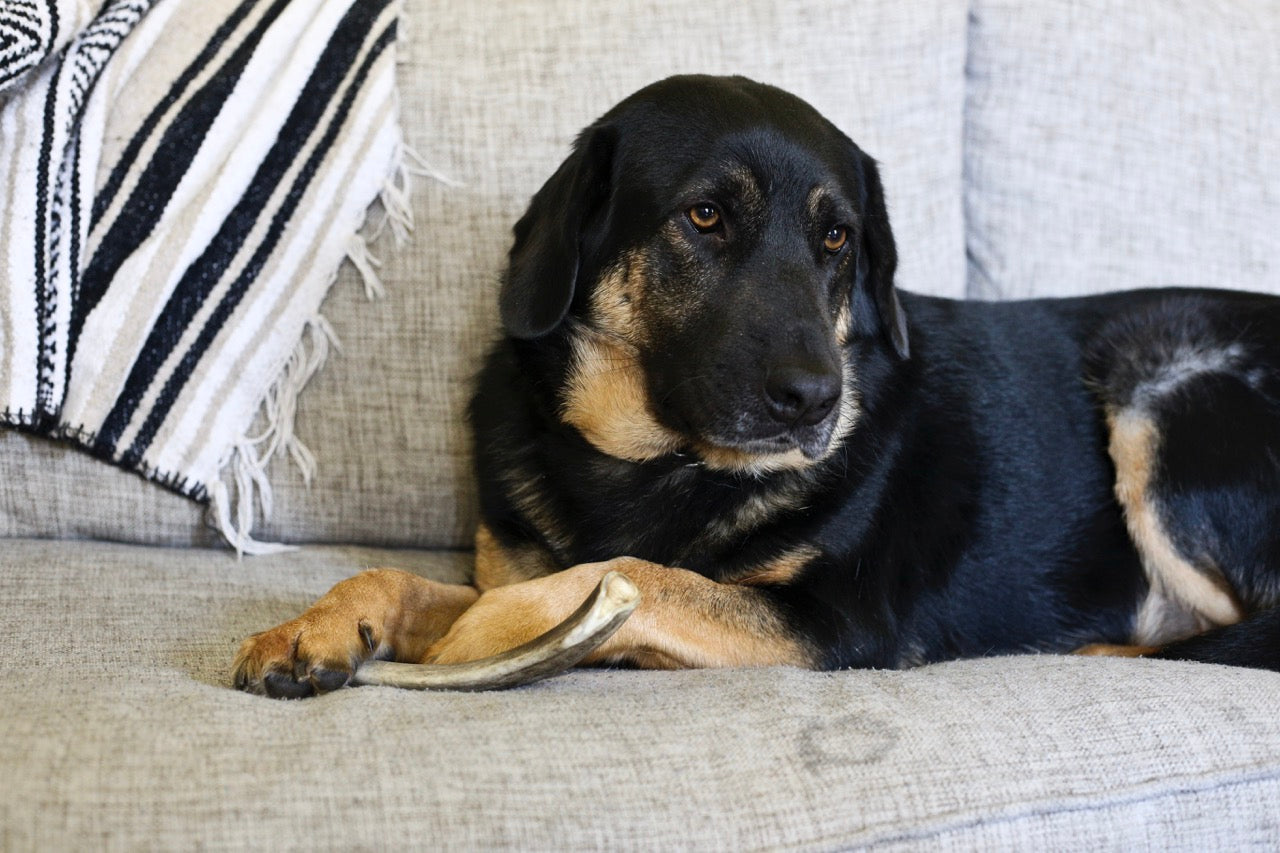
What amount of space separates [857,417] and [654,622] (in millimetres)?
592

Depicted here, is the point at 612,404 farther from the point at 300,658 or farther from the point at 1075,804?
the point at 1075,804

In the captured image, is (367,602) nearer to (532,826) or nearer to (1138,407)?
(532,826)

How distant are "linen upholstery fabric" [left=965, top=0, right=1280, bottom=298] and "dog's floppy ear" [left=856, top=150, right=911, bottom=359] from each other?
780 mm

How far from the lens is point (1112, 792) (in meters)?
1.41

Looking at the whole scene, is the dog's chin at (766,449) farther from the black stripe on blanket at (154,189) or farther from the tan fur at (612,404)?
the black stripe on blanket at (154,189)

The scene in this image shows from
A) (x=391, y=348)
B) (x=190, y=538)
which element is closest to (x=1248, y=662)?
(x=391, y=348)

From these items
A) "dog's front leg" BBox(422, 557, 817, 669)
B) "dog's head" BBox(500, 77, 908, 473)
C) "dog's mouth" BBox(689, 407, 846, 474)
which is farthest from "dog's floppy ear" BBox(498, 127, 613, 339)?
"dog's front leg" BBox(422, 557, 817, 669)

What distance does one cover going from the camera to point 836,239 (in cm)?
197

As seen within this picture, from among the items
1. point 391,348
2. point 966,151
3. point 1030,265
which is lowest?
point 391,348

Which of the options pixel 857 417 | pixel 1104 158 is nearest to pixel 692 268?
pixel 857 417

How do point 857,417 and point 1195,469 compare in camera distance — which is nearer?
point 857,417

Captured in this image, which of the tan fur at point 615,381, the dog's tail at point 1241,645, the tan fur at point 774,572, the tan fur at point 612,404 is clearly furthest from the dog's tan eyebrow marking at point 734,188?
the dog's tail at point 1241,645

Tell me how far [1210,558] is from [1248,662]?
32 centimetres

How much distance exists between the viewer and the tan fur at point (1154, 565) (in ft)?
7.07
